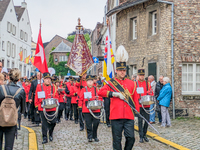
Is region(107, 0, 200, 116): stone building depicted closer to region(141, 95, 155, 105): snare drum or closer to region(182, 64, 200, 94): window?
region(182, 64, 200, 94): window

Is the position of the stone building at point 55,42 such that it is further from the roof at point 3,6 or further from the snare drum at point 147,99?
the snare drum at point 147,99

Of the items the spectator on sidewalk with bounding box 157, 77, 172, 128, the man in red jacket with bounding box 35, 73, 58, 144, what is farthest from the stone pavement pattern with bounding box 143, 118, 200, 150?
the man in red jacket with bounding box 35, 73, 58, 144

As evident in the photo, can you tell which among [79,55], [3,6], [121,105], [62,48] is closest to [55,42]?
[62,48]

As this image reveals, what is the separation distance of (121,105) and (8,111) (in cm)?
225

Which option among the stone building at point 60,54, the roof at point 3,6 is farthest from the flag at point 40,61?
the stone building at point 60,54

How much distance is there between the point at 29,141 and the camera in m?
8.92

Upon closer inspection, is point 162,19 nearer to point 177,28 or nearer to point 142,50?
point 177,28

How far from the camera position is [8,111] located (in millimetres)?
5441

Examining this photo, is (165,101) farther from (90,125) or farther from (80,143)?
(80,143)

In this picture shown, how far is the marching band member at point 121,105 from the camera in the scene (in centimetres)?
636

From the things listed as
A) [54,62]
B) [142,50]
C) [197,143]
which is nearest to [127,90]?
[197,143]

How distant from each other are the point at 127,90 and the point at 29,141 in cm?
376

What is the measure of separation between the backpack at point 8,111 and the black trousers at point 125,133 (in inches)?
79.4

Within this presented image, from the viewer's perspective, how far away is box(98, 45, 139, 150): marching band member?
6.36 m
